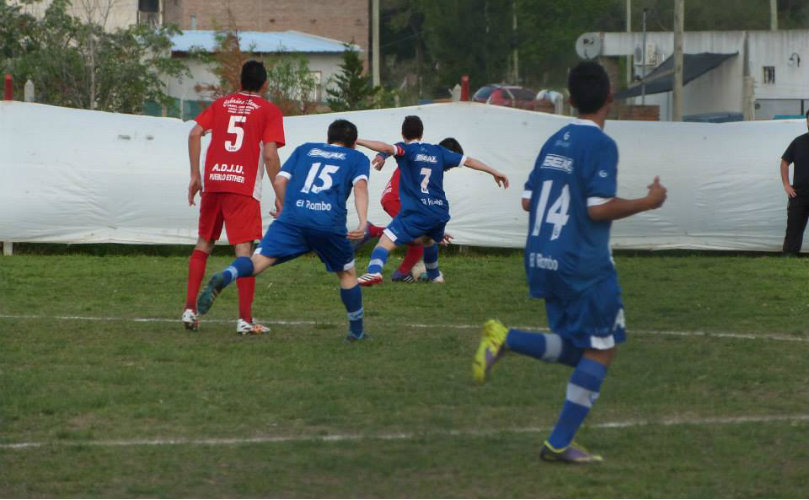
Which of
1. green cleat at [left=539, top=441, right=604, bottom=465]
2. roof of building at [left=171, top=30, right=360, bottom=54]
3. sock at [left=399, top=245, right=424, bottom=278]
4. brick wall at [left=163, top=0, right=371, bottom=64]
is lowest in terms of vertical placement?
green cleat at [left=539, top=441, right=604, bottom=465]

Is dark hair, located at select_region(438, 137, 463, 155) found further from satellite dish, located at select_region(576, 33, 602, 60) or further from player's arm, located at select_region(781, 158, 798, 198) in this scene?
satellite dish, located at select_region(576, 33, 602, 60)

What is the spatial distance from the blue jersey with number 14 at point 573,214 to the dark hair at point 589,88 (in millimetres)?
79

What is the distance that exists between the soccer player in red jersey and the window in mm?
41070

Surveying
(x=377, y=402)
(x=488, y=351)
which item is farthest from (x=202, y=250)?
(x=488, y=351)

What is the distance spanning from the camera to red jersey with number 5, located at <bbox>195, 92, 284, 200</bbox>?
955cm

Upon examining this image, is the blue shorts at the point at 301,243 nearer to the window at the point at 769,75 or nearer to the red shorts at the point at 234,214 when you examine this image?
the red shorts at the point at 234,214

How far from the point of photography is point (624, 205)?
5559 millimetres

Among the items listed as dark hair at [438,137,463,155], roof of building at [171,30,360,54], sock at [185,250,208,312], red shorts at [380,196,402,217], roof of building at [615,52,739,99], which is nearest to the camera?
sock at [185,250,208,312]

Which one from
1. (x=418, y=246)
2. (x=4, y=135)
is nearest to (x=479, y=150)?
(x=418, y=246)

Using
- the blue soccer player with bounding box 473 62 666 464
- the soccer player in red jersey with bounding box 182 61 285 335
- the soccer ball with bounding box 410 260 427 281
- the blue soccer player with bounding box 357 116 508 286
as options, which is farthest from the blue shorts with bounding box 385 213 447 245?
the blue soccer player with bounding box 473 62 666 464

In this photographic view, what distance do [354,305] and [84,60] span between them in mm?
22896

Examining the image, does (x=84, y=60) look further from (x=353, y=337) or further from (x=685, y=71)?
(x=685, y=71)

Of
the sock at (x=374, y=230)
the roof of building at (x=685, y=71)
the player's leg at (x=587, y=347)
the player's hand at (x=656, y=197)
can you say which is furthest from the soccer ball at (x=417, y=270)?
the roof of building at (x=685, y=71)

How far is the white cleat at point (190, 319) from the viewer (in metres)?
9.67
